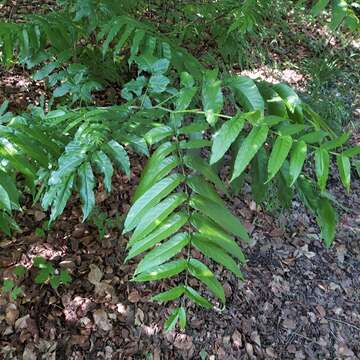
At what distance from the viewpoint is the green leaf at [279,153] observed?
4.51 ft

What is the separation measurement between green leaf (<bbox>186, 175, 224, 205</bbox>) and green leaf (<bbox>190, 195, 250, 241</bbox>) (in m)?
0.02

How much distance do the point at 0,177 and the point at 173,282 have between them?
7.30 ft

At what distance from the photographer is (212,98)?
5.38 ft

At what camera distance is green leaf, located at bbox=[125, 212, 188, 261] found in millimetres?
1406

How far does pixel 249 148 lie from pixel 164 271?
460 mm

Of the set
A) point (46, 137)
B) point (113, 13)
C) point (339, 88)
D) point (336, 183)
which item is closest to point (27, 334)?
point (46, 137)

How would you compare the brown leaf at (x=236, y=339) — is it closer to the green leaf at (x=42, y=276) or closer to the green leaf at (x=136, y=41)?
the green leaf at (x=42, y=276)

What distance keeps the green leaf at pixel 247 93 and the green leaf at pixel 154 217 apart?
455 mm

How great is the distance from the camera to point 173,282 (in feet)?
11.5

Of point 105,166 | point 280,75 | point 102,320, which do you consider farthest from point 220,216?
point 280,75

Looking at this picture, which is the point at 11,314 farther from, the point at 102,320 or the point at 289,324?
the point at 289,324

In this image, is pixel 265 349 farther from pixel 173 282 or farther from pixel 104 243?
pixel 104 243

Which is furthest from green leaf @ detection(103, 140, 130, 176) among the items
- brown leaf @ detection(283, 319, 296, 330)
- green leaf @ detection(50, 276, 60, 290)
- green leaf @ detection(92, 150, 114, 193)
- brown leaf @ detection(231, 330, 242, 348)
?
brown leaf @ detection(283, 319, 296, 330)

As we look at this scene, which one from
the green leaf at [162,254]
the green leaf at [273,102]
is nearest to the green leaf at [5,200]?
the green leaf at [162,254]
